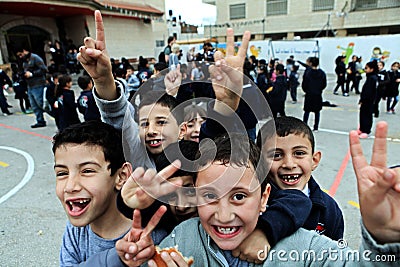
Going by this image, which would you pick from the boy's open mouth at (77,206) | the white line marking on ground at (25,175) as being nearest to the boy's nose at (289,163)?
the boy's open mouth at (77,206)

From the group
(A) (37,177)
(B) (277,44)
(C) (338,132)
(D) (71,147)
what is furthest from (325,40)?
(D) (71,147)

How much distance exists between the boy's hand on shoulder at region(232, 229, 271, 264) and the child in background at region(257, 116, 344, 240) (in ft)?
0.97

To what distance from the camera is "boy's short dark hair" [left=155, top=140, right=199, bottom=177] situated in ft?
3.46

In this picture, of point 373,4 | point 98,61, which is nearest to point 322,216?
point 98,61

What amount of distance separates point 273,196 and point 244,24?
27.3 m

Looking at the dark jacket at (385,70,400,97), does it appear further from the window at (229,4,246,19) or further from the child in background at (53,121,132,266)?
the window at (229,4,246,19)

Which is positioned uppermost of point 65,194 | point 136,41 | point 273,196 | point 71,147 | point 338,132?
point 136,41

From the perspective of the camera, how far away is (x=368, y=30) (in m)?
22.6

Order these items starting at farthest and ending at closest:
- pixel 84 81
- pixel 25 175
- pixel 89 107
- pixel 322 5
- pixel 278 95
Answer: pixel 322 5 → pixel 278 95 → pixel 25 175 → pixel 84 81 → pixel 89 107

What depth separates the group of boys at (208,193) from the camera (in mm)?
844

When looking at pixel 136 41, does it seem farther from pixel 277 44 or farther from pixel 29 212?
pixel 29 212

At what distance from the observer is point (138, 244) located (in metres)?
0.84

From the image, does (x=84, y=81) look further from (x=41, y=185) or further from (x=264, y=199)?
(x=264, y=199)

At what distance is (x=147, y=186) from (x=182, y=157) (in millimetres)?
335
